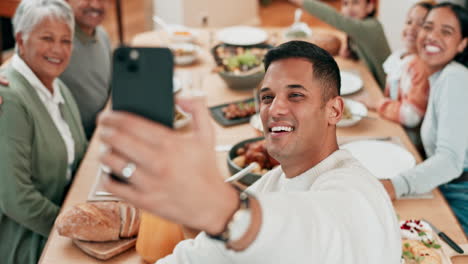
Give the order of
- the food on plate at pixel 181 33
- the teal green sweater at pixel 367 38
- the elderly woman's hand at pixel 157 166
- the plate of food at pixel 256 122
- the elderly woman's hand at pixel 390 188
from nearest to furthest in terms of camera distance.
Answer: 1. the elderly woman's hand at pixel 157 166
2. the elderly woman's hand at pixel 390 188
3. the plate of food at pixel 256 122
4. the teal green sweater at pixel 367 38
5. the food on plate at pixel 181 33

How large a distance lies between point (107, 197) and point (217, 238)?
3.72 feet

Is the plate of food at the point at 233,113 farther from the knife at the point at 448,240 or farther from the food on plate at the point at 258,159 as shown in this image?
the knife at the point at 448,240

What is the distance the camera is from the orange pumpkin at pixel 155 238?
1.38 metres

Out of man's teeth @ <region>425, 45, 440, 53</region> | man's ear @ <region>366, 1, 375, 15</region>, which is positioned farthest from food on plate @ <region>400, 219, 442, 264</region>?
man's ear @ <region>366, 1, 375, 15</region>

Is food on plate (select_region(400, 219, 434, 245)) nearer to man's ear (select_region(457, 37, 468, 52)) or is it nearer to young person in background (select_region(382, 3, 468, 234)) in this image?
young person in background (select_region(382, 3, 468, 234))

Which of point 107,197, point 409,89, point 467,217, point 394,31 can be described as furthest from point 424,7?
point 394,31

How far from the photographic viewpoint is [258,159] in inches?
71.1

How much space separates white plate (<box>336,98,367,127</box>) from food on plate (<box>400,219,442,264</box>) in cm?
70

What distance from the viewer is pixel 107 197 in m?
1.69

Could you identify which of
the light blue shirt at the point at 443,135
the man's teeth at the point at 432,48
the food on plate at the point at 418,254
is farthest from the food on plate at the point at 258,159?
the man's teeth at the point at 432,48

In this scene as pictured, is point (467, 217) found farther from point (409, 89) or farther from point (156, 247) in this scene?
point (156, 247)

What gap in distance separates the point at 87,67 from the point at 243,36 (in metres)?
0.97

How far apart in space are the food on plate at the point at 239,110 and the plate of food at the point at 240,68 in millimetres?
200

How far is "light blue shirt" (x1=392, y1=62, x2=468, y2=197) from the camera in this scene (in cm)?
172
